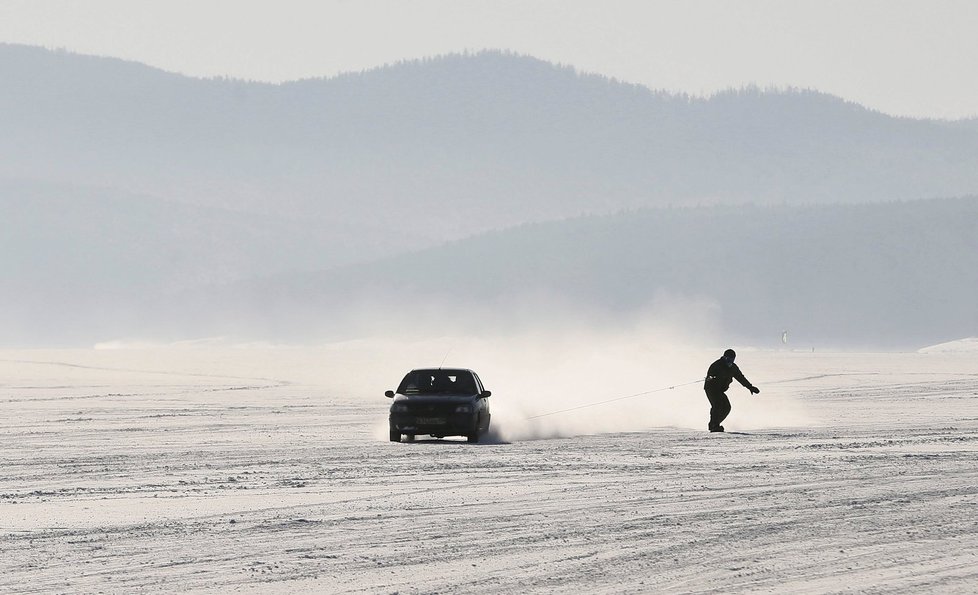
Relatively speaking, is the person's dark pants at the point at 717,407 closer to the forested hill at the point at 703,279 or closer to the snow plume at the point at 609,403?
the snow plume at the point at 609,403

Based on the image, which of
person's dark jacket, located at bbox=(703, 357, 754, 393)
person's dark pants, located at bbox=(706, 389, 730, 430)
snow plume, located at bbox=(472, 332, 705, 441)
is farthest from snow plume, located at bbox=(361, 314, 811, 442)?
person's dark jacket, located at bbox=(703, 357, 754, 393)

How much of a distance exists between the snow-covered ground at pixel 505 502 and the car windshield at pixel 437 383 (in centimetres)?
96

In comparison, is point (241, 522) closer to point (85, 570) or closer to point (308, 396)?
point (85, 570)

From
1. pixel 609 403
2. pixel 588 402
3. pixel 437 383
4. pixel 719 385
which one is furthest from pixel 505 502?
pixel 588 402

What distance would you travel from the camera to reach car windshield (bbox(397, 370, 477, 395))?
26.8 metres

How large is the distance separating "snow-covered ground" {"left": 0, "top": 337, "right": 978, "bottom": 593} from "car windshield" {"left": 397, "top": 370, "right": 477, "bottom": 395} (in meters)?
0.96

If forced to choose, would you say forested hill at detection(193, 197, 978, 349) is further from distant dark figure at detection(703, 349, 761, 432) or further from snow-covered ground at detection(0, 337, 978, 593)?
distant dark figure at detection(703, 349, 761, 432)

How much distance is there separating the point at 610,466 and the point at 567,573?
9698mm

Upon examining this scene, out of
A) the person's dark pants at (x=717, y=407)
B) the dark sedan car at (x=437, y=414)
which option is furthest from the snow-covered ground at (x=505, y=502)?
the person's dark pants at (x=717, y=407)

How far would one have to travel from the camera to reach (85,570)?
38.0ft

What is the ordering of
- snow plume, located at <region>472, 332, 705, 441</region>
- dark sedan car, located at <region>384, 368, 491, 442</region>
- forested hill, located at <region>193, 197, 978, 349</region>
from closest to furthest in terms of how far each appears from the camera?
dark sedan car, located at <region>384, 368, 491, 442</region> → snow plume, located at <region>472, 332, 705, 441</region> → forested hill, located at <region>193, 197, 978, 349</region>

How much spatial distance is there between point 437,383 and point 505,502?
35.7ft

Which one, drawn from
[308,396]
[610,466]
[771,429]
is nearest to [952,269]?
[308,396]

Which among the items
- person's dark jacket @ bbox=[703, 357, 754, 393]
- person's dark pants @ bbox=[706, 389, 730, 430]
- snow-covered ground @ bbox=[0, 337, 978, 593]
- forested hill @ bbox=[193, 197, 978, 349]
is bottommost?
snow-covered ground @ bbox=[0, 337, 978, 593]
